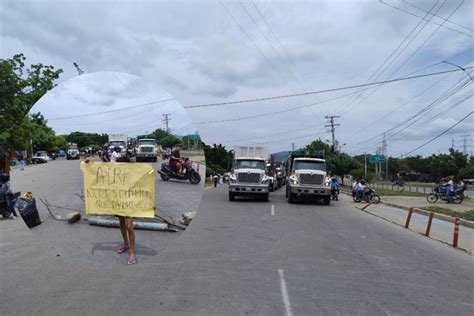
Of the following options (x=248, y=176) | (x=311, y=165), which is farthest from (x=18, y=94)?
(x=311, y=165)

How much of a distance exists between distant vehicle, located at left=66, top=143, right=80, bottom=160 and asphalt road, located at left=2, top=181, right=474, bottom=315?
1.20 ft

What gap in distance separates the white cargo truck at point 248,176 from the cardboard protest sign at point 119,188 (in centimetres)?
1933

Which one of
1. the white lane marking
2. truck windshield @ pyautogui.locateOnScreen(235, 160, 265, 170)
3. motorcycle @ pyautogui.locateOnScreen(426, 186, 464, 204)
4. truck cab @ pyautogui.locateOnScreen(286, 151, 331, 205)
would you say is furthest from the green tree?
motorcycle @ pyautogui.locateOnScreen(426, 186, 464, 204)

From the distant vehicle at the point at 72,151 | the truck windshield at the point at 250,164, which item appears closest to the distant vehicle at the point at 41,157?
the distant vehicle at the point at 72,151

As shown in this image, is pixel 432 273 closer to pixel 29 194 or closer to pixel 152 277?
pixel 152 277

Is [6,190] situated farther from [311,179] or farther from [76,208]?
[311,179]

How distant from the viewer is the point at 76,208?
1.87 m

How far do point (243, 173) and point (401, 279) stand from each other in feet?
48.2

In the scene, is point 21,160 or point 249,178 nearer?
point 21,160

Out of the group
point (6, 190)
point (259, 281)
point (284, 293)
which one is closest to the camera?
point (6, 190)

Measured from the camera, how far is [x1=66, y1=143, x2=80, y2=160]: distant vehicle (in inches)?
76.8

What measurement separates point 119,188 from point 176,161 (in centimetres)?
32

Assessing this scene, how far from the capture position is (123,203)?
76.0 inches

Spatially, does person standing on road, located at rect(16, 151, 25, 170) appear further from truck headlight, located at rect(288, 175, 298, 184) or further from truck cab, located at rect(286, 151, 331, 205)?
truck headlight, located at rect(288, 175, 298, 184)
